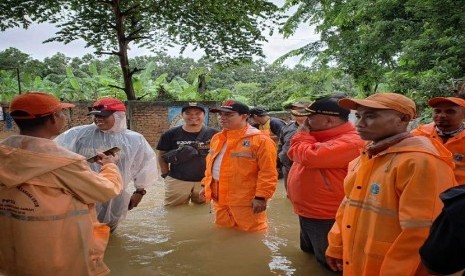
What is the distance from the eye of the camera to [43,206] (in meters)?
2.17

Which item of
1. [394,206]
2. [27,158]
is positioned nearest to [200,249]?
[27,158]

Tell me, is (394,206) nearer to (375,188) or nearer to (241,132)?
(375,188)

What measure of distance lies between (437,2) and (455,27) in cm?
62

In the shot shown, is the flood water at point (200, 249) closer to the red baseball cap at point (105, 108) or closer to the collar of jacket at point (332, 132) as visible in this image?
the collar of jacket at point (332, 132)

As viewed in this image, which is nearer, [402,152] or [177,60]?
[402,152]

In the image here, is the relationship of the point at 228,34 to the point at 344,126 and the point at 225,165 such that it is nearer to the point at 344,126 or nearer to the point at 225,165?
the point at 225,165

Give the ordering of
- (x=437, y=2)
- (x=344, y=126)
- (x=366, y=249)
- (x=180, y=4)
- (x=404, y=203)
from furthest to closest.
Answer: (x=437, y=2) → (x=180, y=4) → (x=344, y=126) → (x=366, y=249) → (x=404, y=203)

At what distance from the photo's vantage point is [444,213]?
4.45 ft

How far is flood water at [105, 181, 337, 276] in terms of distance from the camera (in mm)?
3824

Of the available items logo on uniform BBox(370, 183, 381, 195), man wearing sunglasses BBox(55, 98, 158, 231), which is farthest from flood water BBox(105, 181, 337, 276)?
logo on uniform BBox(370, 183, 381, 195)

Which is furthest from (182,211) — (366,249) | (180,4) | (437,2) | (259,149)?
(437,2)

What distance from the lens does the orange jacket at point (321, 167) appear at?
9.78 ft

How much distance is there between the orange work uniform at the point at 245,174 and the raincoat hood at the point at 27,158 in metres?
2.18

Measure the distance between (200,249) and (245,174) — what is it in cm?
103
